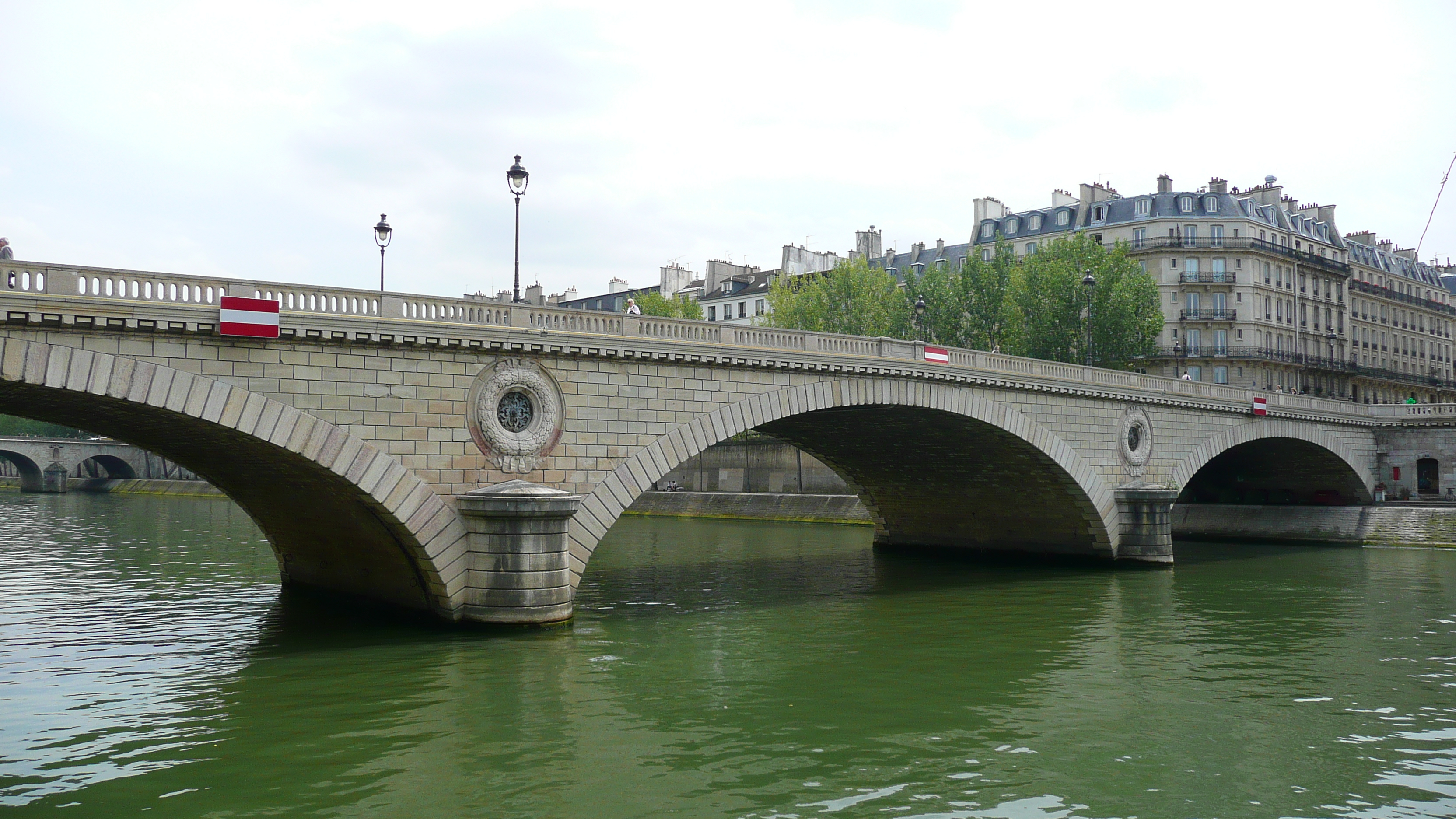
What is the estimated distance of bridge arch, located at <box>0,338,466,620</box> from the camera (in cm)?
1894

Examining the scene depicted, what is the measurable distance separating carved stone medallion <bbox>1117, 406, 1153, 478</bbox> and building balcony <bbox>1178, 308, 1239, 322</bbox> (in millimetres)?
33832

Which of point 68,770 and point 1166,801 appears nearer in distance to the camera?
point 1166,801

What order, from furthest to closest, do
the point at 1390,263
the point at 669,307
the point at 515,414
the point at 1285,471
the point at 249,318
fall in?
the point at 1390,263 → the point at 669,307 → the point at 1285,471 → the point at 515,414 → the point at 249,318

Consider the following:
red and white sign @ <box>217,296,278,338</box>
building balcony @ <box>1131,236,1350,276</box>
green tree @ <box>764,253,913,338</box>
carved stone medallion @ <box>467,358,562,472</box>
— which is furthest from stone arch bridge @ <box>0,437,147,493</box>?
red and white sign @ <box>217,296,278,338</box>

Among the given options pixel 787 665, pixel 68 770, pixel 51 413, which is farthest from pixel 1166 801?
pixel 51 413

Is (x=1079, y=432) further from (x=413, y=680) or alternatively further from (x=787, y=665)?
(x=413, y=680)

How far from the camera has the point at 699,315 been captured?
83.0 m

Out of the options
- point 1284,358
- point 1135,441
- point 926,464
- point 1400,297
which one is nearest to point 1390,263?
point 1400,297

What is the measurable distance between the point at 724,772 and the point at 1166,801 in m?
5.06

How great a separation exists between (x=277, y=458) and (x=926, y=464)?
24417 millimetres

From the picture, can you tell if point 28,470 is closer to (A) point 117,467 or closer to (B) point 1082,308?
(A) point 117,467

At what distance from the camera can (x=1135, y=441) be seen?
41.5 meters

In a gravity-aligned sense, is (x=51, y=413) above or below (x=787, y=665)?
above

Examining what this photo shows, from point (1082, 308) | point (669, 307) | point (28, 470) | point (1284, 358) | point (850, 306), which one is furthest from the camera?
point (28, 470)
